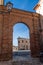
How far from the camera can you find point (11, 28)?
12.6 metres

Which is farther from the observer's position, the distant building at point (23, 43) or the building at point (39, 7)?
the distant building at point (23, 43)

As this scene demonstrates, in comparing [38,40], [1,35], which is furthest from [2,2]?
[38,40]

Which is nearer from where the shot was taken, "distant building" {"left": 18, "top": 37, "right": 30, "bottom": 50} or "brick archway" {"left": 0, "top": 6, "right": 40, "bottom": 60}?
"brick archway" {"left": 0, "top": 6, "right": 40, "bottom": 60}

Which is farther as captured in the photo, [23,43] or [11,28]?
[23,43]

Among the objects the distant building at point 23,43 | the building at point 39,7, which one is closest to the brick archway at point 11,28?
the building at point 39,7

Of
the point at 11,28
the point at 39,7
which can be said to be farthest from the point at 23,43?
the point at 11,28

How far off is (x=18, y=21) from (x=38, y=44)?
312cm

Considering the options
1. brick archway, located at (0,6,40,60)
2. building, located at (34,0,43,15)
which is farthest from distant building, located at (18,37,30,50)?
brick archway, located at (0,6,40,60)

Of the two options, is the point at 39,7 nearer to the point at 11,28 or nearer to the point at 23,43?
the point at 11,28

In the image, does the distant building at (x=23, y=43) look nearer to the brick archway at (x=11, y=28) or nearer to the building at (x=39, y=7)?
the building at (x=39, y=7)

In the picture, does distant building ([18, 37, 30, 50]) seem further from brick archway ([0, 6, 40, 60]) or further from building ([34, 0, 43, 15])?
brick archway ([0, 6, 40, 60])

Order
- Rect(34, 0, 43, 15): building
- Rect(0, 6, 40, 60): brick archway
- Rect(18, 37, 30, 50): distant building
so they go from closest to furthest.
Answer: Rect(0, 6, 40, 60): brick archway
Rect(34, 0, 43, 15): building
Rect(18, 37, 30, 50): distant building

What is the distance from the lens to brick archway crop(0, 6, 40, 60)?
1209 centimetres

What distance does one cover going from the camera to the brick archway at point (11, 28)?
39.7 ft
